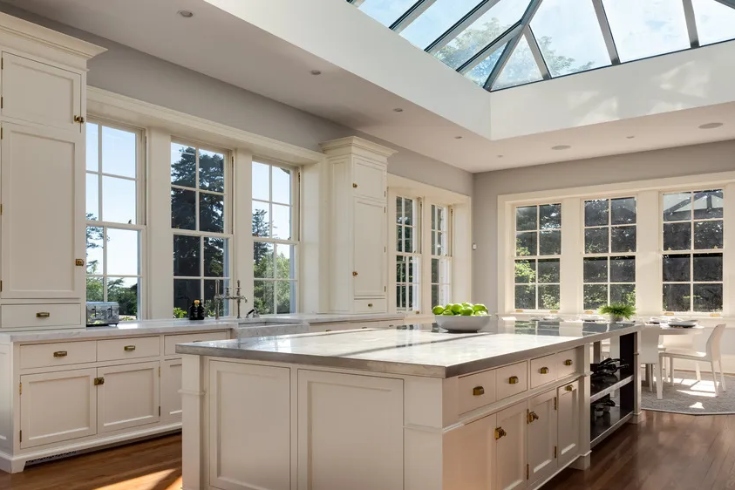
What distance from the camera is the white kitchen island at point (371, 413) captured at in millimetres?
2203

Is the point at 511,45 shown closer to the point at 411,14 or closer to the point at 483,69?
the point at 483,69

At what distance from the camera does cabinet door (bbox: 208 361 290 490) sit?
256 cm

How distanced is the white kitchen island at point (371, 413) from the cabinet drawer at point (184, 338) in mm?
1556

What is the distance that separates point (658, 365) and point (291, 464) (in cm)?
456

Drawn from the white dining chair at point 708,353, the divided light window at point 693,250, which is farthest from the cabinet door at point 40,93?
the divided light window at point 693,250

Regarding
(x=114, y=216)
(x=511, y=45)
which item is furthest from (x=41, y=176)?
(x=511, y=45)

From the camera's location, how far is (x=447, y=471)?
7.11 ft

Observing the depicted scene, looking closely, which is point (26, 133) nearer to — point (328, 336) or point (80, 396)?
point (80, 396)

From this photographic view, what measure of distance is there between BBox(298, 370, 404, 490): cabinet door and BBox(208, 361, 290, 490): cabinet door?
0.30 ft

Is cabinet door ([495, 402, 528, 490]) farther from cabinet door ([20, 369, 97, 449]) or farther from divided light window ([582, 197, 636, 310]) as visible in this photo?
divided light window ([582, 197, 636, 310])

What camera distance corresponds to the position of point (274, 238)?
6.39m

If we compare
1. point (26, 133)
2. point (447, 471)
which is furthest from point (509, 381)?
point (26, 133)

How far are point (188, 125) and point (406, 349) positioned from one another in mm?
3367

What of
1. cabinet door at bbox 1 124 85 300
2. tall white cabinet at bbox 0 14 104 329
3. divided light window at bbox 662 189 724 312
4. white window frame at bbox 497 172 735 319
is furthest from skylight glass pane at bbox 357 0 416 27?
divided light window at bbox 662 189 724 312
